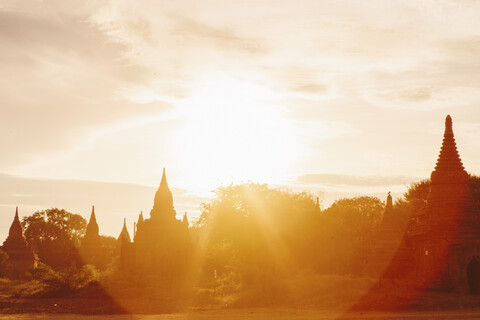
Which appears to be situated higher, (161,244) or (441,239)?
(161,244)

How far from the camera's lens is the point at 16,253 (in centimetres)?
8494

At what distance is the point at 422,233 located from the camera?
125 feet

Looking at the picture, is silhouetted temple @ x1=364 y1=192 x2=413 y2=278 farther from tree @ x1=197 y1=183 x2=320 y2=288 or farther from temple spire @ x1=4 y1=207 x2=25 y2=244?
temple spire @ x1=4 y1=207 x2=25 y2=244

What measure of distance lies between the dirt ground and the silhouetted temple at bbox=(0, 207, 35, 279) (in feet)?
183

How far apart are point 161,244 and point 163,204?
14.8ft

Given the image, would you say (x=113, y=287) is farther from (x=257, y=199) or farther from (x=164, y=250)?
(x=164, y=250)

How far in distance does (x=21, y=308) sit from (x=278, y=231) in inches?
710

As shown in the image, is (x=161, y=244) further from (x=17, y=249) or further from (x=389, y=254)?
(x=17, y=249)

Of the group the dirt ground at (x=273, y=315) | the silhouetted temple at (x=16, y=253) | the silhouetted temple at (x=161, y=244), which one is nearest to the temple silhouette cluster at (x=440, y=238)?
the dirt ground at (x=273, y=315)

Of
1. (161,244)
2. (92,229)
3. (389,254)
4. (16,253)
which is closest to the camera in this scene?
(389,254)

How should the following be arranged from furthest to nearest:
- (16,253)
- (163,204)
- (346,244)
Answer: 1. (16,253)
2. (163,204)
3. (346,244)

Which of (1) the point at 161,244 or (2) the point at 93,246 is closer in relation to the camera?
(1) the point at 161,244

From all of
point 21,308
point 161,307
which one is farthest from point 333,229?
point 21,308

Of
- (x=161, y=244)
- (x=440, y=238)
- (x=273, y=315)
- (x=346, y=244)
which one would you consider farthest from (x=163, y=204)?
(x=273, y=315)
